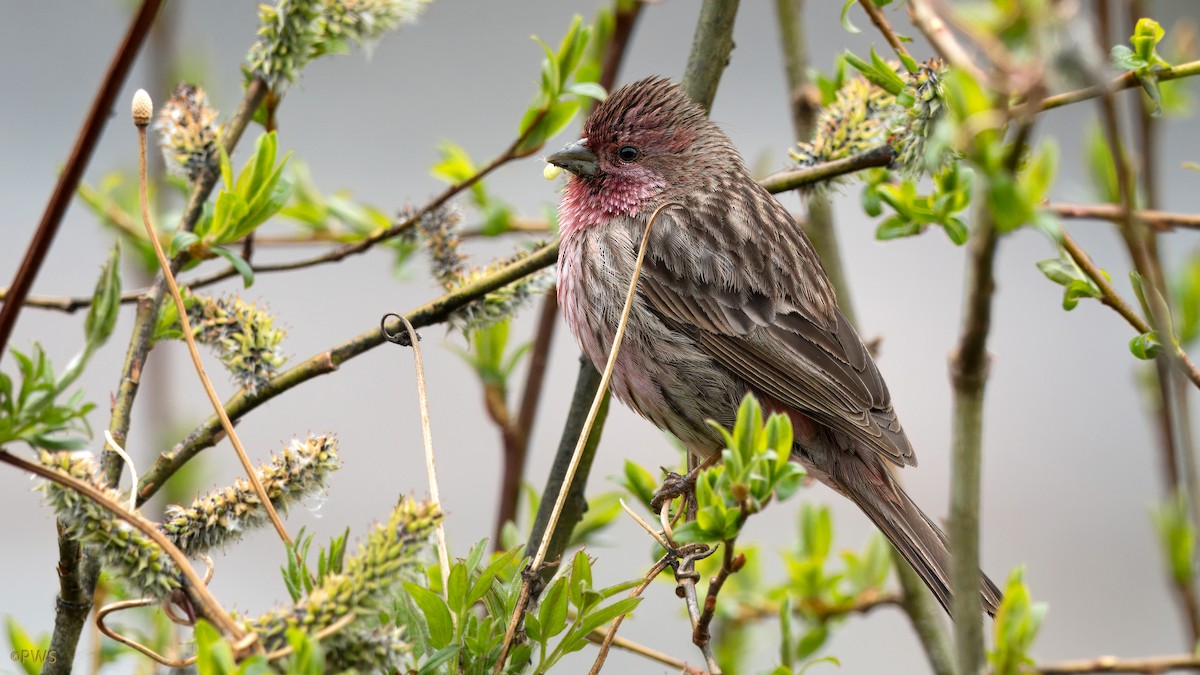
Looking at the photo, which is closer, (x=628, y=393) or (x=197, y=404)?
(x=628, y=393)

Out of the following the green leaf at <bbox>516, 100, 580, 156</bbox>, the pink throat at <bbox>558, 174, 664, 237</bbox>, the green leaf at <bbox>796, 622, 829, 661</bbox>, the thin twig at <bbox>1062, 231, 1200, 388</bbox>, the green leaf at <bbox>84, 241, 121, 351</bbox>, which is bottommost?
the green leaf at <bbox>796, 622, 829, 661</bbox>

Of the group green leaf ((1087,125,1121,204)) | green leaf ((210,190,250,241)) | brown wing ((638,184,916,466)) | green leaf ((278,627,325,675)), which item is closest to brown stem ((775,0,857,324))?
brown wing ((638,184,916,466))

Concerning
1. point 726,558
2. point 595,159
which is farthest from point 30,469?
point 595,159

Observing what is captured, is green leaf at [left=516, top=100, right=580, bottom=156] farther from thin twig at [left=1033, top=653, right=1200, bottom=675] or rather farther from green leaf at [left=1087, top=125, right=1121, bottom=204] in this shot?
thin twig at [left=1033, top=653, right=1200, bottom=675]

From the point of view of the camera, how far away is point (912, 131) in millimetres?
2404

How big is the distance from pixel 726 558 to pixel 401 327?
3.32 feet

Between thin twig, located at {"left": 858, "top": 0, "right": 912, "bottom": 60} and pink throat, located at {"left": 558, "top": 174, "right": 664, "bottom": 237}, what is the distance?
1.33 metres

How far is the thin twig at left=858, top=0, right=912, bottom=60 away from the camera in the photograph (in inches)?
96.7

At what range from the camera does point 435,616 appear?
171cm

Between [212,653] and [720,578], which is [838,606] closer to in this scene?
[720,578]

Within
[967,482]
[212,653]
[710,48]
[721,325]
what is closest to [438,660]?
[212,653]

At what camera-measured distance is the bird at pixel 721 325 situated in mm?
3342

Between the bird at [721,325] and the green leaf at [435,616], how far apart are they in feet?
4.79

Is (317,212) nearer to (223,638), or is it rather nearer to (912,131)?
(912,131)
